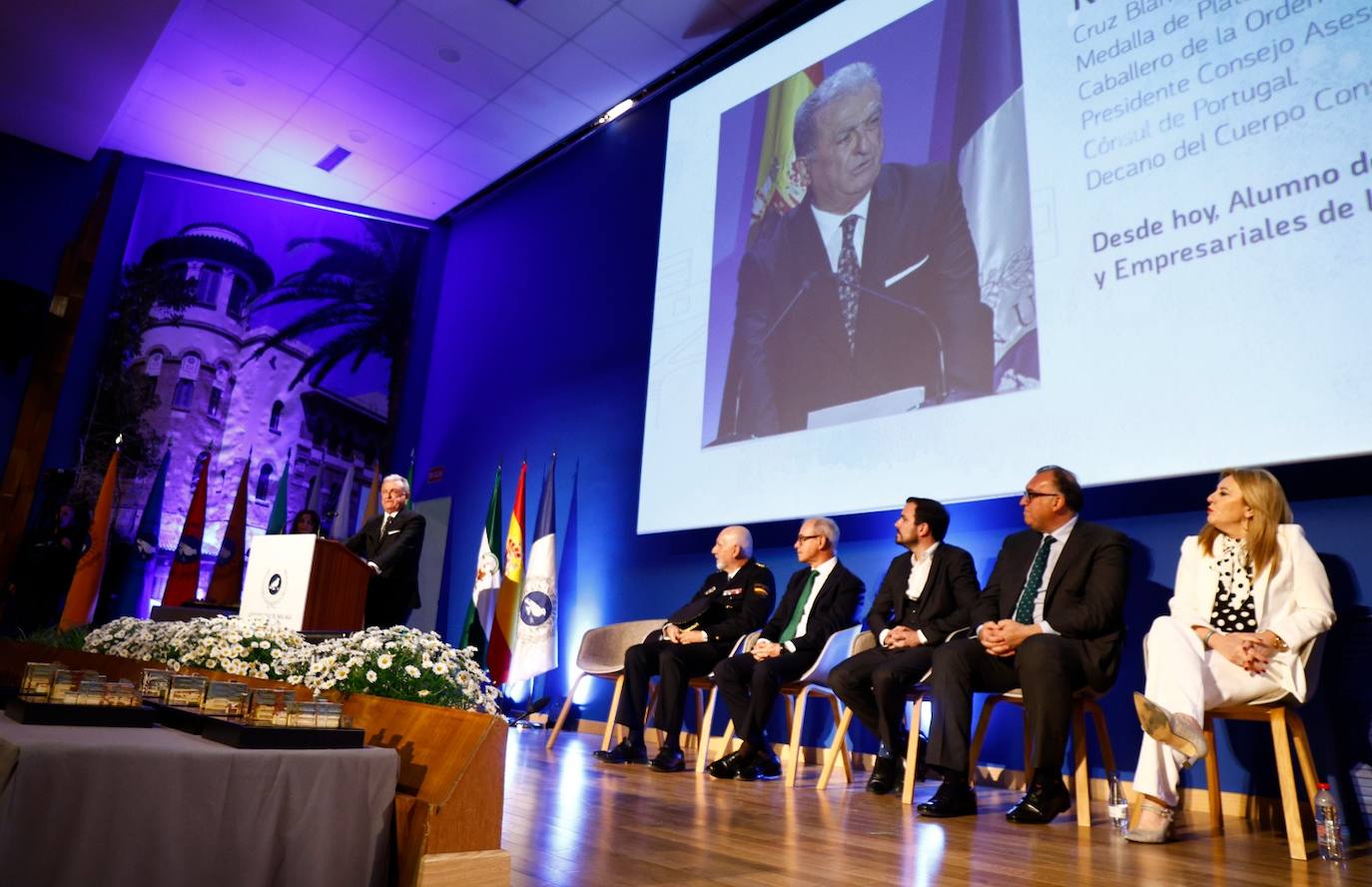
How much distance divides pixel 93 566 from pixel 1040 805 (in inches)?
269

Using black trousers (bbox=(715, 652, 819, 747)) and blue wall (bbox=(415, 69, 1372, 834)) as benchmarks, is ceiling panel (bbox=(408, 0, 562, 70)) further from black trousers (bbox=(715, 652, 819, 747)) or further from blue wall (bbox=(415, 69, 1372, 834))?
black trousers (bbox=(715, 652, 819, 747))

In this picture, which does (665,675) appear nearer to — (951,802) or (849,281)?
(951,802)

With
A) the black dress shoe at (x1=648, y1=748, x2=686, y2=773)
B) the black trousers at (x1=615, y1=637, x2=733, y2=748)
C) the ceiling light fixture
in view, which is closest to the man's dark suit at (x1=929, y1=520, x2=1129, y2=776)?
the black dress shoe at (x1=648, y1=748, x2=686, y2=773)

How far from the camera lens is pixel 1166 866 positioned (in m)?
2.06

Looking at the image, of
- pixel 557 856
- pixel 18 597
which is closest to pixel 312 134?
pixel 18 597

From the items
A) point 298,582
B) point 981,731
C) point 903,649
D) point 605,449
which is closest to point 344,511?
point 605,449

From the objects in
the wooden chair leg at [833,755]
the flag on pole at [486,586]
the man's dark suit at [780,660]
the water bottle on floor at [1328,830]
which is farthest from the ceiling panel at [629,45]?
the water bottle on floor at [1328,830]

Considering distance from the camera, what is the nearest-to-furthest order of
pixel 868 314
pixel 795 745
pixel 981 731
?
pixel 981 731 < pixel 795 745 < pixel 868 314

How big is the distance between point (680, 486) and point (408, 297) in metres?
4.77

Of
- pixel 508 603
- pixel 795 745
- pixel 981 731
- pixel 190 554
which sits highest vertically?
pixel 190 554

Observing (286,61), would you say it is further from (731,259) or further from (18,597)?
(18,597)

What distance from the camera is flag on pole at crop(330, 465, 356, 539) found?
811 cm

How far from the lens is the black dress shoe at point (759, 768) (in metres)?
3.61

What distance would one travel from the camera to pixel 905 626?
3533 mm
